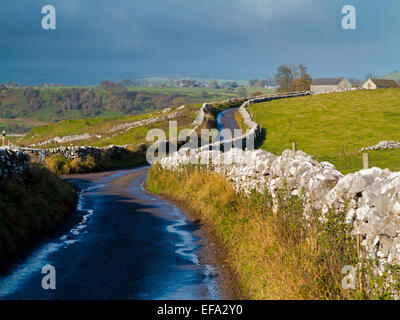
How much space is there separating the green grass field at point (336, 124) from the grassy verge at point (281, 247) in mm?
11552

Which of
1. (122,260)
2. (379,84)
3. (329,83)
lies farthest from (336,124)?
(329,83)

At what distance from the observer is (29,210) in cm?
1507

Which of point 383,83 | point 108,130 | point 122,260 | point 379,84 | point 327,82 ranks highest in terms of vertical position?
point 327,82

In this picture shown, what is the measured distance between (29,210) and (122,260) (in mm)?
4460

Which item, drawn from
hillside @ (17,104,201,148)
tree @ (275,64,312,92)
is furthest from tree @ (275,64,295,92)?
hillside @ (17,104,201,148)

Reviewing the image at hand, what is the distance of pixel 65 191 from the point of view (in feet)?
69.9

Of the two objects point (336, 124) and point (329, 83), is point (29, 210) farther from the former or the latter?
point (329, 83)

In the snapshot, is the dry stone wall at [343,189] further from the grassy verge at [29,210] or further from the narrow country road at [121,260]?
the grassy verge at [29,210]

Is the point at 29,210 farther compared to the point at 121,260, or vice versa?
the point at 29,210

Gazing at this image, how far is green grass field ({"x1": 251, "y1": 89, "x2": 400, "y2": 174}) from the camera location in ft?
119

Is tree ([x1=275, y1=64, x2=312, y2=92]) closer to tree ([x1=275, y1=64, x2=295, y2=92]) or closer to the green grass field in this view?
tree ([x1=275, y1=64, x2=295, y2=92])

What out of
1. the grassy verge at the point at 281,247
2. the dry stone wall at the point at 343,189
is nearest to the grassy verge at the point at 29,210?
the grassy verge at the point at 281,247

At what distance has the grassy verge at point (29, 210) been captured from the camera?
42.4ft
